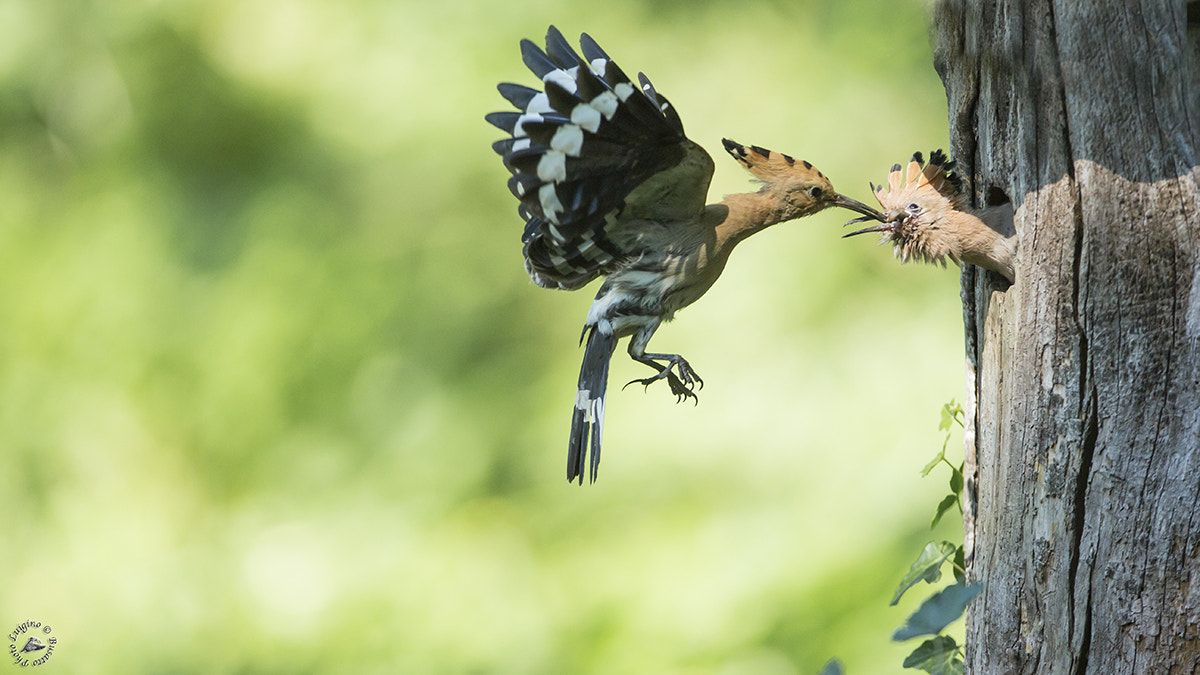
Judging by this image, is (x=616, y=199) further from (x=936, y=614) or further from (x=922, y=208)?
(x=936, y=614)

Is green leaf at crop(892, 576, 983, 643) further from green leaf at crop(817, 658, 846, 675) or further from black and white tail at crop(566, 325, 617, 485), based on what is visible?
black and white tail at crop(566, 325, 617, 485)

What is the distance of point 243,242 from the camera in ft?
14.8

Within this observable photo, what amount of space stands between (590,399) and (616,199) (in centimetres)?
57

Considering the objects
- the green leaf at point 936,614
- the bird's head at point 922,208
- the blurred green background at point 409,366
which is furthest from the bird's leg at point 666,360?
the blurred green background at point 409,366

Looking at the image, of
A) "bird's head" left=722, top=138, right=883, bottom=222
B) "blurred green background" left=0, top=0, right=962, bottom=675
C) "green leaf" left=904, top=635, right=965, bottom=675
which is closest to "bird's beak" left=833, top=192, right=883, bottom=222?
"bird's head" left=722, top=138, right=883, bottom=222

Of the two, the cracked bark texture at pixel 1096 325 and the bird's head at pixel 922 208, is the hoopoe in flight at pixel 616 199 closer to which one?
the bird's head at pixel 922 208

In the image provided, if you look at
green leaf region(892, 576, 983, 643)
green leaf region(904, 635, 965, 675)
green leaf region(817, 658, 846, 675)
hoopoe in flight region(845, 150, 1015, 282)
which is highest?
Answer: hoopoe in flight region(845, 150, 1015, 282)

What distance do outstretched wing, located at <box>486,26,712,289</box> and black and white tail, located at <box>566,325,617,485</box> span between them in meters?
0.33

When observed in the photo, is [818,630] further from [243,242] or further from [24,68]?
[24,68]

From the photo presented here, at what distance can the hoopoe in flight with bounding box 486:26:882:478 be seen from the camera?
1.81 metres

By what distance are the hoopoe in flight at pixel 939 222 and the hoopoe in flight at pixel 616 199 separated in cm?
11

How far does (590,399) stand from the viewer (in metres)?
2.39

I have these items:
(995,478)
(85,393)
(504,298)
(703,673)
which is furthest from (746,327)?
(85,393)

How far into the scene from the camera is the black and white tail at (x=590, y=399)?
238 centimetres
